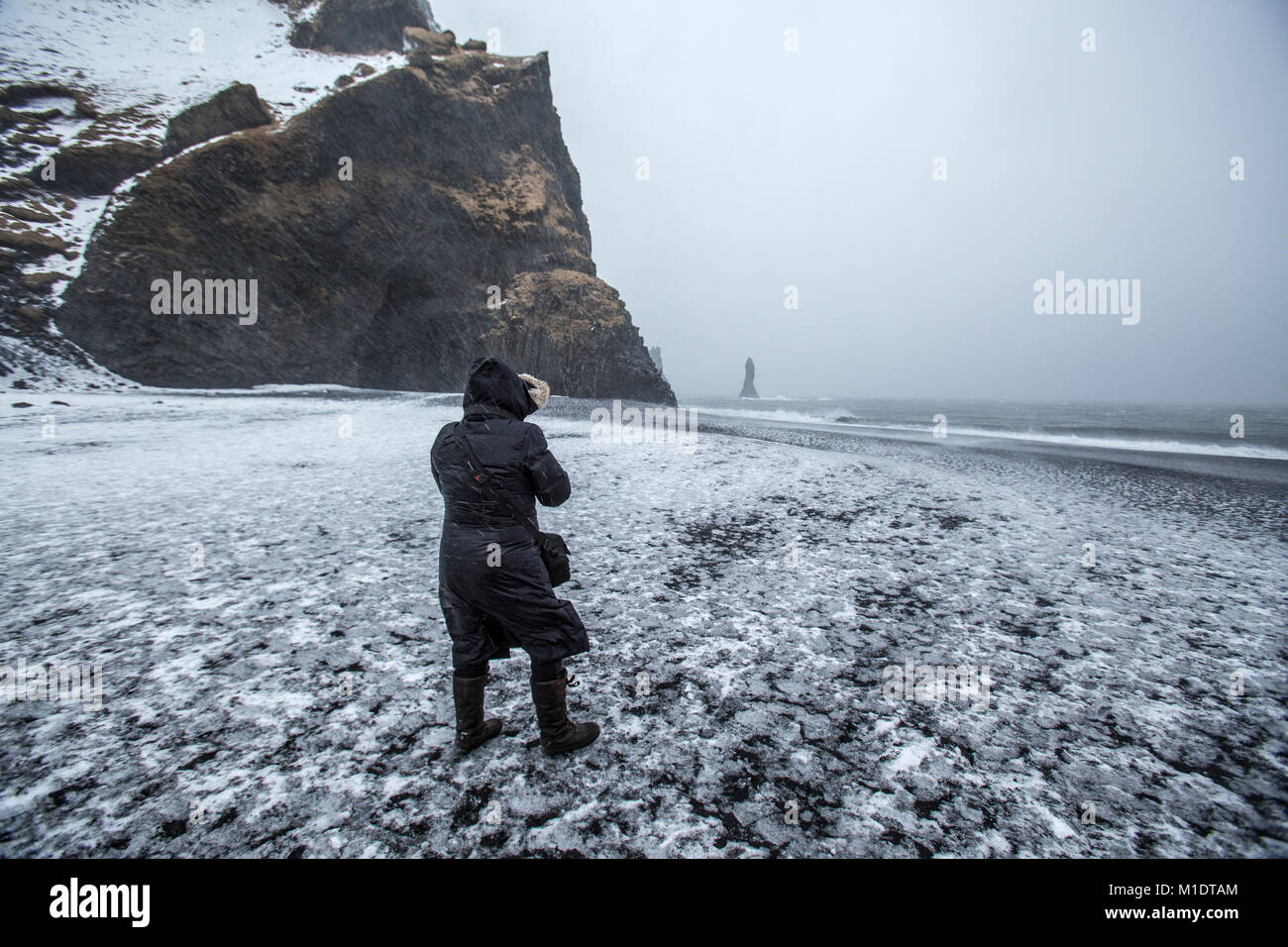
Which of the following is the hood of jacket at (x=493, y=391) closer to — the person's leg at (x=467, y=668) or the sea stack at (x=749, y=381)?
the person's leg at (x=467, y=668)

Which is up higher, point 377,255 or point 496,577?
point 377,255

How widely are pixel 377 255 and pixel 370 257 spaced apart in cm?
56

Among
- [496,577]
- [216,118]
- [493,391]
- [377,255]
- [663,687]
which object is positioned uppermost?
[216,118]

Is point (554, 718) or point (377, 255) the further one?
point (377, 255)

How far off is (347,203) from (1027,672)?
142 ft

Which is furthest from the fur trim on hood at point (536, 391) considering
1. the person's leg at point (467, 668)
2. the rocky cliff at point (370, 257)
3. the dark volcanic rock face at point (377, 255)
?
the rocky cliff at point (370, 257)

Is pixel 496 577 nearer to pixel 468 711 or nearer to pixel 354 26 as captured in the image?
pixel 468 711

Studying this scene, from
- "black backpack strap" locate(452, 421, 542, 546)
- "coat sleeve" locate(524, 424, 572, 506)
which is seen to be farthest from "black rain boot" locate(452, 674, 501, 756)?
"coat sleeve" locate(524, 424, 572, 506)

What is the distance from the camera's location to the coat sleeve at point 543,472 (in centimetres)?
297

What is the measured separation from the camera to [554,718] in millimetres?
2908

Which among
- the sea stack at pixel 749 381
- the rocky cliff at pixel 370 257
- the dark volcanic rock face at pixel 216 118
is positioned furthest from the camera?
the sea stack at pixel 749 381

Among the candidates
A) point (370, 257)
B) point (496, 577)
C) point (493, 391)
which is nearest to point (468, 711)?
point (496, 577)

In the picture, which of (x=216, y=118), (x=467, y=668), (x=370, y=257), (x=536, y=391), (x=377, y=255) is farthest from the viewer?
(x=377, y=255)
